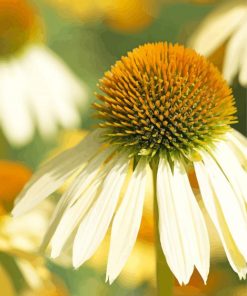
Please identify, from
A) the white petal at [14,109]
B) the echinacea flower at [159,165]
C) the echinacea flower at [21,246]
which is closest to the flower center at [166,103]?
the echinacea flower at [159,165]

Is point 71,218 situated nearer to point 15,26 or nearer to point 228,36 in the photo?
point 228,36

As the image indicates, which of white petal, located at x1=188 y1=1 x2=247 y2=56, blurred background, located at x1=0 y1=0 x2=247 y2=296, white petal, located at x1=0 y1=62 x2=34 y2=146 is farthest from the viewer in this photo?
white petal, located at x1=0 y1=62 x2=34 y2=146

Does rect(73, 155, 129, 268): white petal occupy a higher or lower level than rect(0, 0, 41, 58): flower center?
lower

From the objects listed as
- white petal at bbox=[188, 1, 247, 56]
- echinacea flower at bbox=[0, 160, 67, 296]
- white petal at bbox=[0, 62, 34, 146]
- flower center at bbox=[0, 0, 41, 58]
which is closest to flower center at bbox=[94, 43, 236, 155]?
echinacea flower at bbox=[0, 160, 67, 296]

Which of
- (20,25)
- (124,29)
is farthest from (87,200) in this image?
(124,29)

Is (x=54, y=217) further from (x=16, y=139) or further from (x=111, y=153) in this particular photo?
(x=16, y=139)

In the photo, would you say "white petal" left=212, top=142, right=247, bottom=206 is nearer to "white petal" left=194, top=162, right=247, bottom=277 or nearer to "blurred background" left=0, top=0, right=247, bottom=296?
"white petal" left=194, top=162, right=247, bottom=277

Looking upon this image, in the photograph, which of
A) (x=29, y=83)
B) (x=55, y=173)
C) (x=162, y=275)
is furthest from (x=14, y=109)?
(x=162, y=275)
